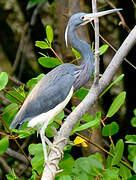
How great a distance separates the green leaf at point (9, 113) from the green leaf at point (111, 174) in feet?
1.83

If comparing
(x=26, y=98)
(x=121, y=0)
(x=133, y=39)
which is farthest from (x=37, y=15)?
(x=133, y=39)

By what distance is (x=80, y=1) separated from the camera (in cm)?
298

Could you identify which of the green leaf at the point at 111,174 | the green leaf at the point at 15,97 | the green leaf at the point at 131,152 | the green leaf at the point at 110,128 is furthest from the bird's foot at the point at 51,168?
the green leaf at the point at 131,152

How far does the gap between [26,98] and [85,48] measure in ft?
1.36

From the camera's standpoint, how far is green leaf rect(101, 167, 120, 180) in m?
1.93

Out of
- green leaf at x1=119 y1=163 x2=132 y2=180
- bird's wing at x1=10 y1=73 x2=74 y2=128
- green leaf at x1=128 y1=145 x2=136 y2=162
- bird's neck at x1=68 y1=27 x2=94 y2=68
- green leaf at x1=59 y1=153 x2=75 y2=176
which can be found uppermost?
bird's neck at x1=68 y1=27 x2=94 y2=68

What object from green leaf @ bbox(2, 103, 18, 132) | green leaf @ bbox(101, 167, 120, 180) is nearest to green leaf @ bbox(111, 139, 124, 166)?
green leaf @ bbox(101, 167, 120, 180)

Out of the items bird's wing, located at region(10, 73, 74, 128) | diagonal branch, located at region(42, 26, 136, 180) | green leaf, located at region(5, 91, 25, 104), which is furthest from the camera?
green leaf, located at region(5, 91, 25, 104)

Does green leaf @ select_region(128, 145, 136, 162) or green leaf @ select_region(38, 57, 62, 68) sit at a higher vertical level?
green leaf @ select_region(38, 57, 62, 68)

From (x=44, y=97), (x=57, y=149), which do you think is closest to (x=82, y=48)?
(x=44, y=97)

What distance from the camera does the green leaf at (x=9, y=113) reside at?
7.09ft

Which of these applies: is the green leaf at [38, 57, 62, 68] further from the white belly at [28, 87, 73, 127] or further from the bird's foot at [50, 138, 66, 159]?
the bird's foot at [50, 138, 66, 159]

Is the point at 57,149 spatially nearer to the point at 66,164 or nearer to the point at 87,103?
the point at 66,164

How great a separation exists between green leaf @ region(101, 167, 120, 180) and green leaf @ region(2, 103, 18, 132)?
0.56m
